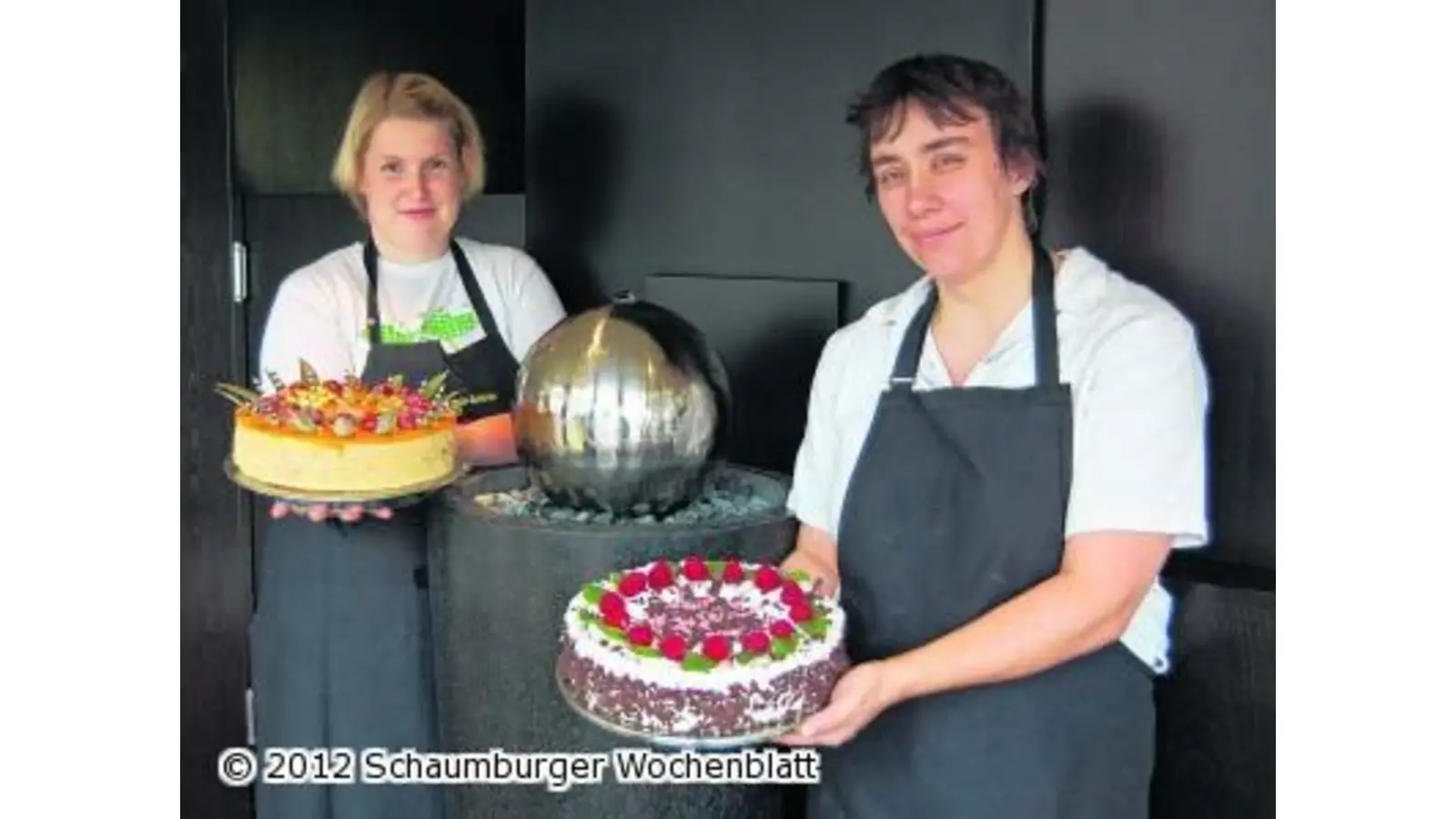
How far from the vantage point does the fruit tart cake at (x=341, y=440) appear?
172cm

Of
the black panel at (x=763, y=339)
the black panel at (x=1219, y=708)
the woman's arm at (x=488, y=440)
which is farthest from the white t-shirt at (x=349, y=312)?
the black panel at (x=1219, y=708)

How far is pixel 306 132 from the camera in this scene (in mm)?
1833

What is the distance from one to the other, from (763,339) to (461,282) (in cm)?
41

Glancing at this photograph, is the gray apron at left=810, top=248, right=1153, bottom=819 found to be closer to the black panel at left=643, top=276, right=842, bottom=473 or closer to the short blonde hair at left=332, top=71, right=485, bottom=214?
the black panel at left=643, top=276, right=842, bottom=473

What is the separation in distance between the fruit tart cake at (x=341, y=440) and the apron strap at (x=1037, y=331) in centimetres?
58

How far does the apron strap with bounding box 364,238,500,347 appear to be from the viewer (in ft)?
6.08

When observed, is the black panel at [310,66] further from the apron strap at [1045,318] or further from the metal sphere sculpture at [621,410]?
the apron strap at [1045,318]

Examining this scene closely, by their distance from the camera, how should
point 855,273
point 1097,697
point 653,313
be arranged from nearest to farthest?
1. point 1097,697
2. point 653,313
3. point 855,273

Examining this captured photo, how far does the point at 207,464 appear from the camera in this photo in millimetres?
1848

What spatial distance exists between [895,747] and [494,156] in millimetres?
920

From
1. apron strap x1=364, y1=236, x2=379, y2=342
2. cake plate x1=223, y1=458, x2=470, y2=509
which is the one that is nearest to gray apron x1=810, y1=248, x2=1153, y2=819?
cake plate x1=223, y1=458, x2=470, y2=509

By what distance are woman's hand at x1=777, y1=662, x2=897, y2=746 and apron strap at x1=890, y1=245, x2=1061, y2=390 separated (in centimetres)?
33
